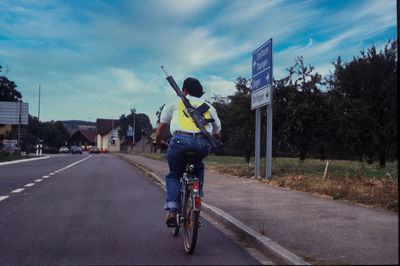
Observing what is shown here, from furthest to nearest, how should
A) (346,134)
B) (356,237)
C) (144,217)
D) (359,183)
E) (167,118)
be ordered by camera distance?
(346,134), (359,183), (144,217), (167,118), (356,237)

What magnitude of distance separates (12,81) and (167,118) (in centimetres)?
7996

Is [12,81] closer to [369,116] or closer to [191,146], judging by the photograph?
[369,116]

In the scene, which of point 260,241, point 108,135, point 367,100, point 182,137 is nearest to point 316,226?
point 260,241

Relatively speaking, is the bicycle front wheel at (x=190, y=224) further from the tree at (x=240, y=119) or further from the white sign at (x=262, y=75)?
the tree at (x=240, y=119)

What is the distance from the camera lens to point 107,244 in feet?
17.1

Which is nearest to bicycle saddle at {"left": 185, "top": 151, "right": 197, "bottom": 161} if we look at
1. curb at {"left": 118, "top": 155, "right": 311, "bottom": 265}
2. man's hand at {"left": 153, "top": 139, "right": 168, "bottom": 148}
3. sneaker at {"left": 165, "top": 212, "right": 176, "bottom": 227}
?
man's hand at {"left": 153, "top": 139, "right": 168, "bottom": 148}

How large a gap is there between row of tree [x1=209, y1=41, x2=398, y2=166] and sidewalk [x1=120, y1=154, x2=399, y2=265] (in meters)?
6.71

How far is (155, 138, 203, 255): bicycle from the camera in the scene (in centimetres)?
456

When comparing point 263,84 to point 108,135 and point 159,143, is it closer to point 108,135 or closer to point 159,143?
point 159,143

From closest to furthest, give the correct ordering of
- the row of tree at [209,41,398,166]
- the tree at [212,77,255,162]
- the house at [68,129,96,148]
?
1. the row of tree at [209,41,398,166]
2. the tree at [212,77,255,162]
3. the house at [68,129,96,148]

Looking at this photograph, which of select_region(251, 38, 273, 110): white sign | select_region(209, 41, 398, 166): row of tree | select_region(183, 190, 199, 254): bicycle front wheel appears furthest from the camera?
select_region(209, 41, 398, 166): row of tree

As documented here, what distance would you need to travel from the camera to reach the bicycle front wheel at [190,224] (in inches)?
178

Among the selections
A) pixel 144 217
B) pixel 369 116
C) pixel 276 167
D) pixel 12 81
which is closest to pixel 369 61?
pixel 369 116

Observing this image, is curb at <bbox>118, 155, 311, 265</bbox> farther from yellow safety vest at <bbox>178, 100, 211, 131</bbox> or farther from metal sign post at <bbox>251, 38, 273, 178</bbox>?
metal sign post at <bbox>251, 38, 273, 178</bbox>
